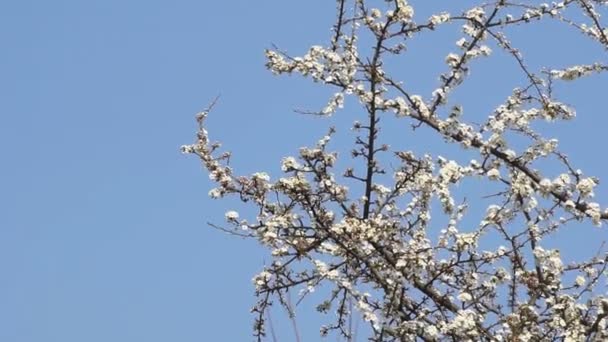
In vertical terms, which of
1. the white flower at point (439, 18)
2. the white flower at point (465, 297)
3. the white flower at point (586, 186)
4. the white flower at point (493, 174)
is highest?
the white flower at point (439, 18)

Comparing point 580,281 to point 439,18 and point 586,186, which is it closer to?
point 586,186

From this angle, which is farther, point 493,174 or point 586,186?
point 493,174

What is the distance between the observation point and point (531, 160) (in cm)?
658

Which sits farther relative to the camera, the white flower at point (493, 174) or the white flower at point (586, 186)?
the white flower at point (493, 174)

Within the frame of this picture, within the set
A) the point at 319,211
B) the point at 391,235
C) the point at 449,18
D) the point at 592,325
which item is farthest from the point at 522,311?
the point at 449,18

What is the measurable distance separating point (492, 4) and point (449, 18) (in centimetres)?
29

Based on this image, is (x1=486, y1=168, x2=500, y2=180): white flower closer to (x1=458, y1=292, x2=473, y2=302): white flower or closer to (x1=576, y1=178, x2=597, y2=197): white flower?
(x1=576, y1=178, x2=597, y2=197): white flower

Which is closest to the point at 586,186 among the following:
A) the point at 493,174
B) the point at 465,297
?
the point at 493,174

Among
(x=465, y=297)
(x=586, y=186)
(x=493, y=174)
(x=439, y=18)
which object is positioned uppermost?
(x=439, y=18)

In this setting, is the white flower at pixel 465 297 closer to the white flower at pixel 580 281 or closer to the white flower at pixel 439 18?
the white flower at pixel 580 281

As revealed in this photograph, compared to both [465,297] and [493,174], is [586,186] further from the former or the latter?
[465,297]

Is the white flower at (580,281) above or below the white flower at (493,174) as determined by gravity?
below

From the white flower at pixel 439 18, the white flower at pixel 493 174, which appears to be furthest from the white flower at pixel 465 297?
the white flower at pixel 439 18

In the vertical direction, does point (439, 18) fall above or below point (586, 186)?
above
